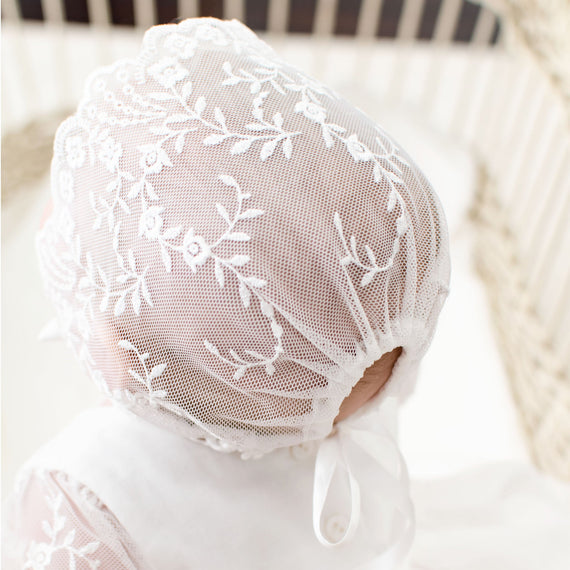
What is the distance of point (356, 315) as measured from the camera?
454 millimetres

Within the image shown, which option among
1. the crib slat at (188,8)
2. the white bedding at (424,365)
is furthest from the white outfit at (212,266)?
the crib slat at (188,8)

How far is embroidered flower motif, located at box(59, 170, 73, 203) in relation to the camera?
0.49 m

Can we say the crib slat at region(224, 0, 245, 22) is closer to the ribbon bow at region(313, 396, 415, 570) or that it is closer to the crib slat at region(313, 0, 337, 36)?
the crib slat at region(313, 0, 337, 36)

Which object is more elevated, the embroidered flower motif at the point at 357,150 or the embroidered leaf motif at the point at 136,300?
the embroidered flower motif at the point at 357,150

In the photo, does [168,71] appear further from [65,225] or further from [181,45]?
[65,225]

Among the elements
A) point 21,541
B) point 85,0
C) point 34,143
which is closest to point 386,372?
point 21,541

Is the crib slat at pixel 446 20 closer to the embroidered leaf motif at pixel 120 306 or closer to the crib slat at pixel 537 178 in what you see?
the crib slat at pixel 537 178

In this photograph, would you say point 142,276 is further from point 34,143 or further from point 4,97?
point 4,97

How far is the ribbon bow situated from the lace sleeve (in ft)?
0.59

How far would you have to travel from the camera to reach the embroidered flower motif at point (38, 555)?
0.52 m

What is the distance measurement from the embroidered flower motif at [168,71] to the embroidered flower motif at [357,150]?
0.14 metres

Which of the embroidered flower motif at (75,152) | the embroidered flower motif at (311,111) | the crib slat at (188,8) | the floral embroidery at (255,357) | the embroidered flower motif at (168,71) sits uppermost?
the embroidered flower motif at (168,71)

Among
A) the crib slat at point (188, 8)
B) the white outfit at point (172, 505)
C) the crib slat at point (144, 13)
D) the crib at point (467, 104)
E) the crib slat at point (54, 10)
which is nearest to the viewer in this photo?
the white outfit at point (172, 505)

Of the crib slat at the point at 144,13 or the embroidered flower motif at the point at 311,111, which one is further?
the crib slat at the point at 144,13
